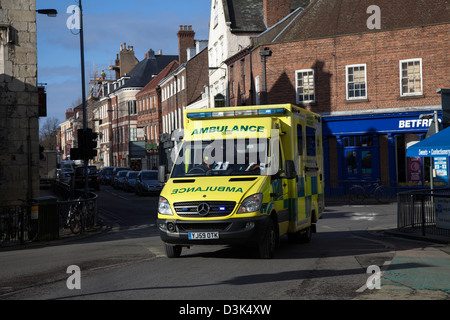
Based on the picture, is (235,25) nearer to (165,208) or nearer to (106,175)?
(106,175)

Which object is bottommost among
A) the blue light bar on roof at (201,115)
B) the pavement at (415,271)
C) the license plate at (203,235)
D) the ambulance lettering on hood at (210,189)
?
the pavement at (415,271)

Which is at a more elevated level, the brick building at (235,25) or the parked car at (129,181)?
the brick building at (235,25)

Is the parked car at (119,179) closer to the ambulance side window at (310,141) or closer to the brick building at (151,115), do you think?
the brick building at (151,115)

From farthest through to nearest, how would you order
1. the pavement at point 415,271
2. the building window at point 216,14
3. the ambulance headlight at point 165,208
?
the building window at point 216,14 → the ambulance headlight at point 165,208 → the pavement at point 415,271

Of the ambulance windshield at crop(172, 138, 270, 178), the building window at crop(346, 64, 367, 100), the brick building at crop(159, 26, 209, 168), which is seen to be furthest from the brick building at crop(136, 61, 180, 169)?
the ambulance windshield at crop(172, 138, 270, 178)

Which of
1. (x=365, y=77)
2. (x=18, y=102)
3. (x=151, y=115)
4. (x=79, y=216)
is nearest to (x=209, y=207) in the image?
(x=79, y=216)

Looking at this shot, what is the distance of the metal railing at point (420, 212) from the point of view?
656 inches

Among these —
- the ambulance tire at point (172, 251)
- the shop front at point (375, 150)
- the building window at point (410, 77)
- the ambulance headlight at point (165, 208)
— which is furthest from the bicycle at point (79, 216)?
the building window at point (410, 77)

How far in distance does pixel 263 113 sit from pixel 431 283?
191 inches

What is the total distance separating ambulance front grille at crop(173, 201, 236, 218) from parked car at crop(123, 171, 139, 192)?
3746cm

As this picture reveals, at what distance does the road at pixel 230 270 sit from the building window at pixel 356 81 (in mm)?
20236

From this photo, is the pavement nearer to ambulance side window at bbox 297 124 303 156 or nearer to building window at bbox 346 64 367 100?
ambulance side window at bbox 297 124 303 156
